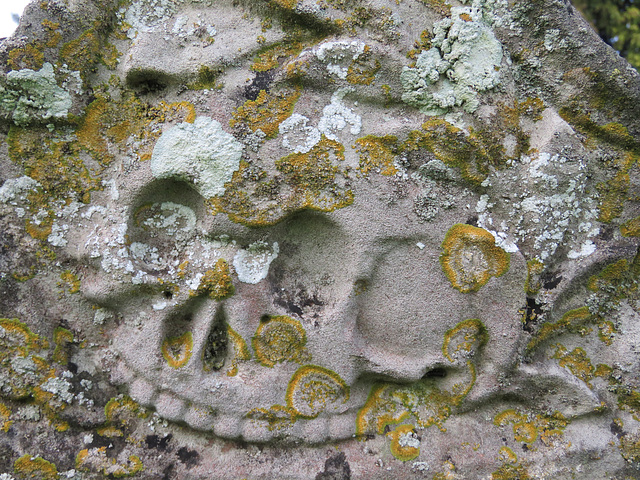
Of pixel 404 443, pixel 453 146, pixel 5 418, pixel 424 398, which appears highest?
pixel 453 146

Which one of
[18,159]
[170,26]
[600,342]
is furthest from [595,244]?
[18,159]

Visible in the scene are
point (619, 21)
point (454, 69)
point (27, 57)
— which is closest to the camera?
point (27, 57)

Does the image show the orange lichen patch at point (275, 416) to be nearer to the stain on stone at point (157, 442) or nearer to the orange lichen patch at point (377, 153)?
the stain on stone at point (157, 442)

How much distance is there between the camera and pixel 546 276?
5.41 ft

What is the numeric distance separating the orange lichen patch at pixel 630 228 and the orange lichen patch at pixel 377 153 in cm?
92

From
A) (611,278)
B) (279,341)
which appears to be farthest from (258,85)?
(611,278)

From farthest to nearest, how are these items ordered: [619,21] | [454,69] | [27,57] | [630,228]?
[619,21]
[630,228]
[454,69]
[27,57]

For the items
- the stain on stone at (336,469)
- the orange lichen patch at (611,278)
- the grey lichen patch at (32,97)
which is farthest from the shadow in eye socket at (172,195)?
the orange lichen patch at (611,278)

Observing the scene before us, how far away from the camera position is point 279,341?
1.57 m

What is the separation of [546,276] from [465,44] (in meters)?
0.90

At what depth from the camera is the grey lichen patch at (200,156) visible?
1.48m

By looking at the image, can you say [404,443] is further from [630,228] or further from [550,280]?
[630,228]

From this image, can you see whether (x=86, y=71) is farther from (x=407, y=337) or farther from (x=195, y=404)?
(x=407, y=337)

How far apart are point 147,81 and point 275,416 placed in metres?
1.29
